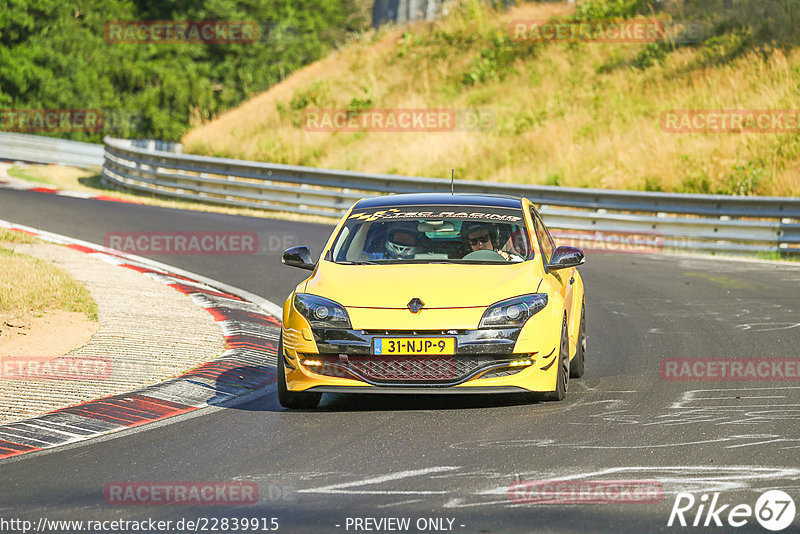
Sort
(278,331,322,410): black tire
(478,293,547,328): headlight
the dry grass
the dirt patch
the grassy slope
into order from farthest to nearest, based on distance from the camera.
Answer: the grassy slope
the dry grass
the dirt patch
(278,331,322,410): black tire
(478,293,547,328): headlight

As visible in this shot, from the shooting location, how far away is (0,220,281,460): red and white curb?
7.73 metres

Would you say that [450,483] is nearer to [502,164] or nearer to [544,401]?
[544,401]

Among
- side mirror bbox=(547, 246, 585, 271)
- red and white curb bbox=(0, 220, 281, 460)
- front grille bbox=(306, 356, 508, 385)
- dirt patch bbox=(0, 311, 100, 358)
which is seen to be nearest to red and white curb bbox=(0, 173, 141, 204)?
red and white curb bbox=(0, 220, 281, 460)

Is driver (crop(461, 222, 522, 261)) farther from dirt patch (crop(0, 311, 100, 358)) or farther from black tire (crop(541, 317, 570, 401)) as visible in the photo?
dirt patch (crop(0, 311, 100, 358))

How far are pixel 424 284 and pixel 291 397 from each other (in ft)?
4.10

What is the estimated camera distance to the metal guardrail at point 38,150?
136 feet

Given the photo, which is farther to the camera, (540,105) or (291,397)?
(540,105)

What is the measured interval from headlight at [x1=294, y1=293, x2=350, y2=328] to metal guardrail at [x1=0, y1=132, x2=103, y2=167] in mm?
34678

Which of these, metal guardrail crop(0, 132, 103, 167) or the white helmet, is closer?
the white helmet

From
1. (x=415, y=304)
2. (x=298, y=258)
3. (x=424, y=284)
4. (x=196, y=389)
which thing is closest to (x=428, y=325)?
(x=415, y=304)

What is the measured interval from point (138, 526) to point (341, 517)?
95cm

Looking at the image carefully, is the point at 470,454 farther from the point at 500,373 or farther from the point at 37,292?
the point at 37,292

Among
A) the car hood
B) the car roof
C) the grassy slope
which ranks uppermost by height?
the grassy slope

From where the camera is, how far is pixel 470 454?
22.9 ft
